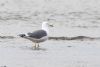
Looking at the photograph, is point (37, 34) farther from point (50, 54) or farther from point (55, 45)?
point (50, 54)

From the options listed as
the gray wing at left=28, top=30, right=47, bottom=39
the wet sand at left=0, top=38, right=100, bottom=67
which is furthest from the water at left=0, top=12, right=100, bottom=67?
the gray wing at left=28, top=30, right=47, bottom=39

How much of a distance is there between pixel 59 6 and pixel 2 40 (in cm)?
1054

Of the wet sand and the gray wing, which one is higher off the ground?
the gray wing

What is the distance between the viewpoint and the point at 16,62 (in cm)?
1059

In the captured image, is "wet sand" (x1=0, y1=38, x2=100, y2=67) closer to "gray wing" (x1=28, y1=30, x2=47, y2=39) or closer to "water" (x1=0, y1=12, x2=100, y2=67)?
"water" (x1=0, y1=12, x2=100, y2=67)

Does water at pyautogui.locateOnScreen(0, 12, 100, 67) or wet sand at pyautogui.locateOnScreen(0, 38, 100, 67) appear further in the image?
water at pyautogui.locateOnScreen(0, 12, 100, 67)

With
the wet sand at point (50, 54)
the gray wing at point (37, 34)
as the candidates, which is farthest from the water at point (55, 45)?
the gray wing at point (37, 34)

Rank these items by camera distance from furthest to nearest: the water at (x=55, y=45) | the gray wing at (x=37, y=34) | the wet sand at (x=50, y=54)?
the gray wing at (x=37, y=34)
the water at (x=55, y=45)
the wet sand at (x=50, y=54)

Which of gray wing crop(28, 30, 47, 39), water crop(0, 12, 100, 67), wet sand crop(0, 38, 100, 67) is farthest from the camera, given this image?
gray wing crop(28, 30, 47, 39)

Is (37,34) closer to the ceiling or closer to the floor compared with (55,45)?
closer to the ceiling

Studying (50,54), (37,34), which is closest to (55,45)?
(37,34)

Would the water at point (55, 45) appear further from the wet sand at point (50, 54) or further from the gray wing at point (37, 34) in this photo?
the gray wing at point (37, 34)

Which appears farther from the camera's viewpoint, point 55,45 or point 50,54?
point 55,45

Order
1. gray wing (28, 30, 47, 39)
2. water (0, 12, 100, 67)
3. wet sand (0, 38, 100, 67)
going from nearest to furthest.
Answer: wet sand (0, 38, 100, 67)
water (0, 12, 100, 67)
gray wing (28, 30, 47, 39)
